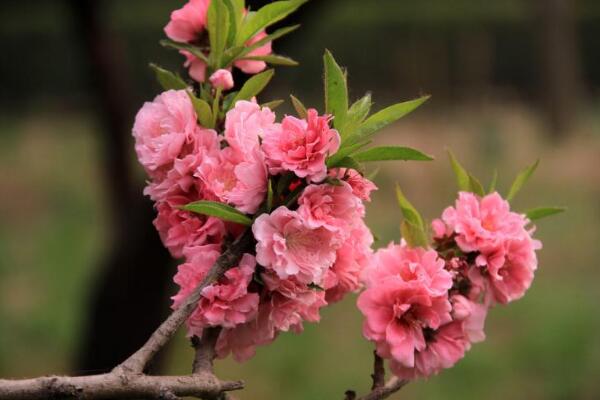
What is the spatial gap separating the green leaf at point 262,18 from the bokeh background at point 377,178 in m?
0.14

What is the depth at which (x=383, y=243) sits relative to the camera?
5.66 metres

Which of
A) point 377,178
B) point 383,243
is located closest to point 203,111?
point 383,243

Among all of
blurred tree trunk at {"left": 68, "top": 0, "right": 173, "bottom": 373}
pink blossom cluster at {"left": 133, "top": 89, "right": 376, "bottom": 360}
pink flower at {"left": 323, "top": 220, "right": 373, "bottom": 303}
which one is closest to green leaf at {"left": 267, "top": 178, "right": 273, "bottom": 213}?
pink blossom cluster at {"left": 133, "top": 89, "right": 376, "bottom": 360}

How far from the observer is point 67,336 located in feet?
20.2

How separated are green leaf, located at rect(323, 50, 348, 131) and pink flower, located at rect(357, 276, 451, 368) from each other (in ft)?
0.65

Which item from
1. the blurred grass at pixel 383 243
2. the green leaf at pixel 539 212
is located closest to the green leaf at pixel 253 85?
the green leaf at pixel 539 212

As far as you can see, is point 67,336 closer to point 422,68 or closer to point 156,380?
point 156,380

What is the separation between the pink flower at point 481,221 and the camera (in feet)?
4.11

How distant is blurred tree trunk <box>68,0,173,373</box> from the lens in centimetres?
442

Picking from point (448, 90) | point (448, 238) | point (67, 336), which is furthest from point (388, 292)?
point (448, 90)

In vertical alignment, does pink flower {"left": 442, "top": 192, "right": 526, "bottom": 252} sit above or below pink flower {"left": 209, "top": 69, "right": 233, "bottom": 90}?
below

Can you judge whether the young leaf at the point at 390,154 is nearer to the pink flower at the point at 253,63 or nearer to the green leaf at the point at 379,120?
the green leaf at the point at 379,120

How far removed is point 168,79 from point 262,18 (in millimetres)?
136

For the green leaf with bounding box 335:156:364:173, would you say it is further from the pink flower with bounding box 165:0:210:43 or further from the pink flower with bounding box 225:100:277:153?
the pink flower with bounding box 165:0:210:43
